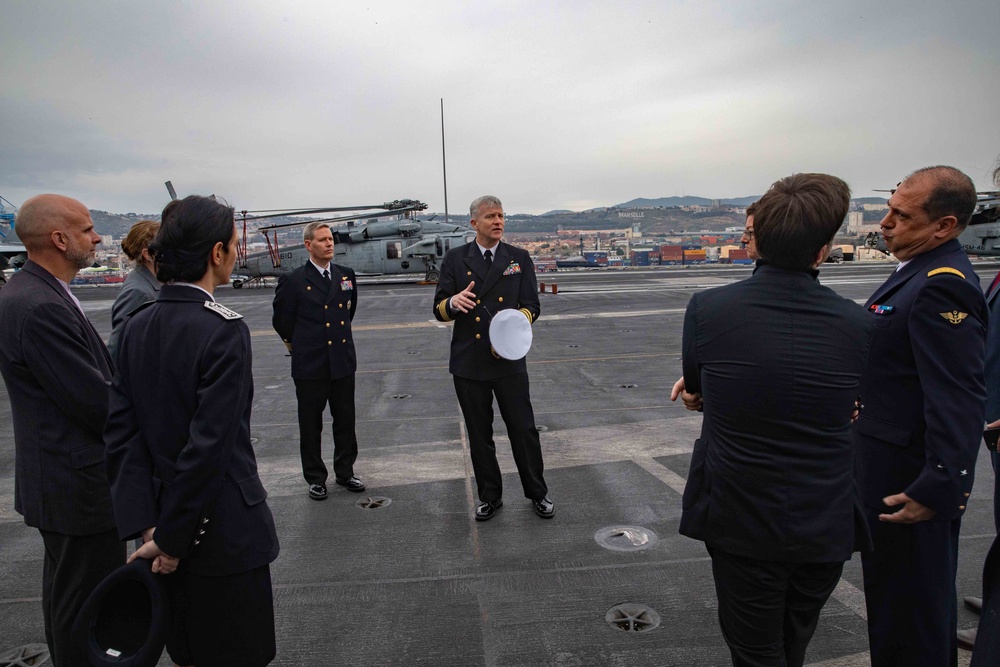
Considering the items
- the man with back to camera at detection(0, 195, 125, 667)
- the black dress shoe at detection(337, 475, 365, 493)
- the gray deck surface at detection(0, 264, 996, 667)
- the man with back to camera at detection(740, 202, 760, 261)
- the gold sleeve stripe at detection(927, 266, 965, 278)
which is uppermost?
the man with back to camera at detection(740, 202, 760, 261)

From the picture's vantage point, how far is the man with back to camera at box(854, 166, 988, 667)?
6.68ft

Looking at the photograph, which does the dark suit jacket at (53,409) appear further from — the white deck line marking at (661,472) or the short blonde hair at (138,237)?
the white deck line marking at (661,472)

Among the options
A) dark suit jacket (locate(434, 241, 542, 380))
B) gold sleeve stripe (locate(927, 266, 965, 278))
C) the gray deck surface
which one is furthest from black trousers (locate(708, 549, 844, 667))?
dark suit jacket (locate(434, 241, 542, 380))

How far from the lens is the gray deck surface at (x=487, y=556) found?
110 inches

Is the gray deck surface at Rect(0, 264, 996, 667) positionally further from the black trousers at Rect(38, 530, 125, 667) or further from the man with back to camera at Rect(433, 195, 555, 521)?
the black trousers at Rect(38, 530, 125, 667)

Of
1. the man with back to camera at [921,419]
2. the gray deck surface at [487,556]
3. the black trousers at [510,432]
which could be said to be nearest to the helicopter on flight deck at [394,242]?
the gray deck surface at [487,556]

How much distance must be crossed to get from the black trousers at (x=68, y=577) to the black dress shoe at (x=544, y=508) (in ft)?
8.38

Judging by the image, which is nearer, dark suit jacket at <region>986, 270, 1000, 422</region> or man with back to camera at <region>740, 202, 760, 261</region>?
man with back to camera at <region>740, 202, 760, 261</region>

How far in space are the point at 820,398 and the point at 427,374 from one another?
7.60m

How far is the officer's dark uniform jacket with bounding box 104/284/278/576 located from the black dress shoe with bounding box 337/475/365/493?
8.97 feet

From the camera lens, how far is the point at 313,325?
4777mm

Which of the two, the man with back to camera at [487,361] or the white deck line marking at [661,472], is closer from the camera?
the man with back to camera at [487,361]

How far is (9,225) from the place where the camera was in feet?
145

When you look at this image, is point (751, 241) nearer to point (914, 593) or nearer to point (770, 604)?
point (770, 604)
